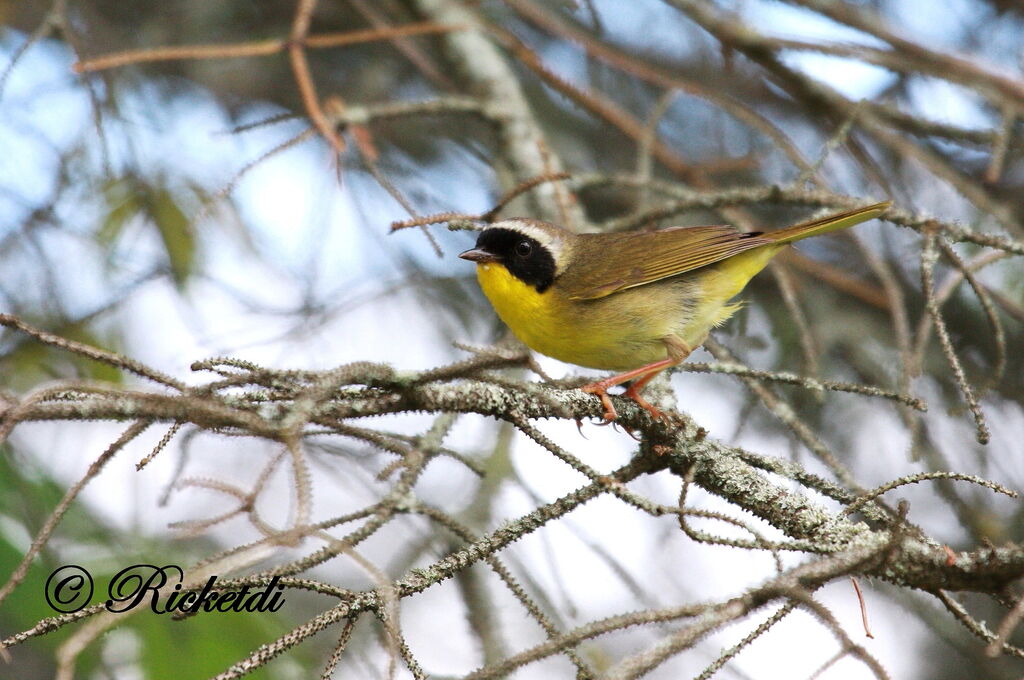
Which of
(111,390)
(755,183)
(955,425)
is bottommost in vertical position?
(111,390)

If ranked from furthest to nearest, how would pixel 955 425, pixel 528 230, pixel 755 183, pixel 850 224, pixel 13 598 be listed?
pixel 755 183 → pixel 955 425 → pixel 528 230 → pixel 850 224 → pixel 13 598

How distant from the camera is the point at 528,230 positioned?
412 centimetres

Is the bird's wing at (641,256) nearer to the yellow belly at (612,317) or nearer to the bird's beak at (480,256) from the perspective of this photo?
the yellow belly at (612,317)

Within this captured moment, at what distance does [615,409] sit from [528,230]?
1.39 metres

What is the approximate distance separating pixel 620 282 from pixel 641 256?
239 mm

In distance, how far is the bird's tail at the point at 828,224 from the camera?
360cm

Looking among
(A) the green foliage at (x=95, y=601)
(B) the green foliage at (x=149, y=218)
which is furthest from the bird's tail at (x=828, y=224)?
(B) the green foliage at (x=149, y=218)

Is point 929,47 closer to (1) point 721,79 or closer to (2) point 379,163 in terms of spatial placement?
(1) point 721,79

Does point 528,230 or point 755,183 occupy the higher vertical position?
point 755,183

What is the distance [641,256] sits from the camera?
13.7ft

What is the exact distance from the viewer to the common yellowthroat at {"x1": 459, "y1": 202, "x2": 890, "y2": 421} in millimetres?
3863

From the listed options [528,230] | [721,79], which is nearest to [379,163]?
[528,230]

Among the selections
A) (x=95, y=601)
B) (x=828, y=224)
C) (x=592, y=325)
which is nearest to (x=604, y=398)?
(x=592, y=325)

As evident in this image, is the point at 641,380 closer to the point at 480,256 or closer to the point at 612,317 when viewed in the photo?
the point at 612,317
